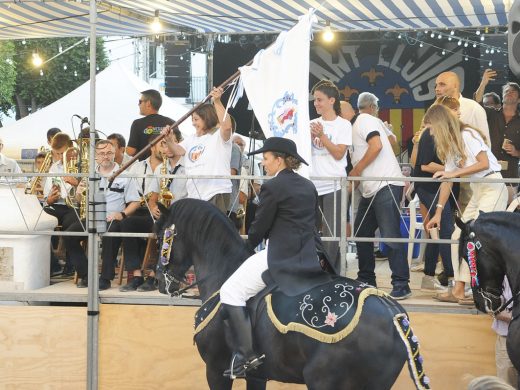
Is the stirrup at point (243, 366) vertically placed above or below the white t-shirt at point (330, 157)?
below

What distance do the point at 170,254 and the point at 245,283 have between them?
0.84 m

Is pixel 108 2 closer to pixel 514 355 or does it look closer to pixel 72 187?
pixel 72 187

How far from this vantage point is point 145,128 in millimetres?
10547

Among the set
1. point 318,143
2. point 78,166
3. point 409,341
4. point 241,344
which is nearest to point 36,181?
point 78,166

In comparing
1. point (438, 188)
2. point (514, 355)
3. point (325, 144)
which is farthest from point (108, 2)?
point (514, 355)

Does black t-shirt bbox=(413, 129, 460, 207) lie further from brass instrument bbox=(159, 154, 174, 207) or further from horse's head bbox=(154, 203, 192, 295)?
horse's head bbox=(154, 203, 192, 295)

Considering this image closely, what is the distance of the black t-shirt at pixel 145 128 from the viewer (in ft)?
34.5

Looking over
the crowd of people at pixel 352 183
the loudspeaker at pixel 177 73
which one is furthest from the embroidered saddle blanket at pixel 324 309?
the loudspeaker at pixel 177 73

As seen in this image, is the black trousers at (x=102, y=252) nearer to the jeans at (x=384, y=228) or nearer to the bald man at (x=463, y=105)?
the jeans at (x=384, y=228)

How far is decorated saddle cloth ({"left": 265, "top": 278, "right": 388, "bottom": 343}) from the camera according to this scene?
21.5 feet

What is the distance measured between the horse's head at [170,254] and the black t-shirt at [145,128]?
2850 millimetres

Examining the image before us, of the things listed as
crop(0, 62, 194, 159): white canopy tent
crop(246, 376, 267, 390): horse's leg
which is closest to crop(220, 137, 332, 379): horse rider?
crop(246, 376, 267, 390): horse's leg

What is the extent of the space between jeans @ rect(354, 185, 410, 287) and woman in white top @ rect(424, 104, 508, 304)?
38cm

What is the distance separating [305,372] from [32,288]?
3.59 meters
